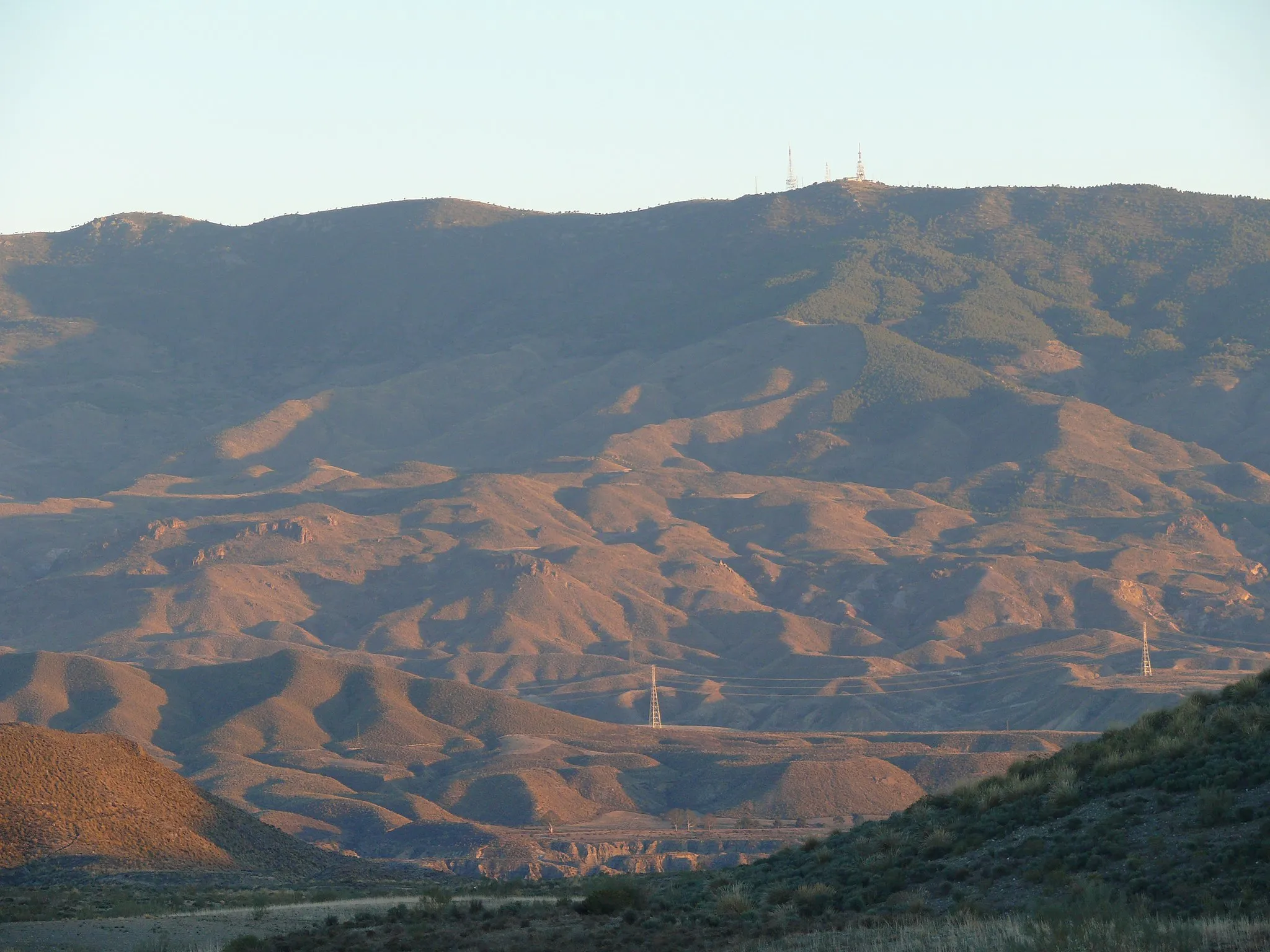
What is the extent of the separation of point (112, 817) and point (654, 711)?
3383 inches

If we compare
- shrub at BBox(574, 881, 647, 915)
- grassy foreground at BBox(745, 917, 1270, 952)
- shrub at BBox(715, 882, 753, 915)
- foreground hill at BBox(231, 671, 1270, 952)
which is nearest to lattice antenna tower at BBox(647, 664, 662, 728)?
shrub at BBox(574, 881, 647, 915)

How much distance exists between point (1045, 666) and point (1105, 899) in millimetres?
127638

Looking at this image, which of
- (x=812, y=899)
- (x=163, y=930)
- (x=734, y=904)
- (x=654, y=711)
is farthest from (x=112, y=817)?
(x=654, y=711)

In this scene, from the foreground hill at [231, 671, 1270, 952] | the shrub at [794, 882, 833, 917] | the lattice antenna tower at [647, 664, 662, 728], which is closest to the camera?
the foreground hill at [231, 671, 1270, 952]

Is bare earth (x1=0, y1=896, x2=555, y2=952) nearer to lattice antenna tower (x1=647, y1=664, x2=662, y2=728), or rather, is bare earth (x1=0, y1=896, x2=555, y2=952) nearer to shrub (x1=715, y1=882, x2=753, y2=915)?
shrub (x1=715, y1=882, x2=753, y2=915)

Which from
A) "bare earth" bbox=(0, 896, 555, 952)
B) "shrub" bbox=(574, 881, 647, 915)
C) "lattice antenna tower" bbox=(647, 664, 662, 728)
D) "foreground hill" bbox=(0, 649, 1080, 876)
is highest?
"shrub" bbox=(574, 881, 647, 915)

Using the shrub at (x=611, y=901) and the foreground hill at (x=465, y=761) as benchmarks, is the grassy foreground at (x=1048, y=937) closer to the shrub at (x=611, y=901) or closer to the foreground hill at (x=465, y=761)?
the shrub at (x=611, y=901)

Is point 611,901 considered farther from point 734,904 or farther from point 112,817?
point 112,817

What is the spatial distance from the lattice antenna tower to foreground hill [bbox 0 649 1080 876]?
633 cm

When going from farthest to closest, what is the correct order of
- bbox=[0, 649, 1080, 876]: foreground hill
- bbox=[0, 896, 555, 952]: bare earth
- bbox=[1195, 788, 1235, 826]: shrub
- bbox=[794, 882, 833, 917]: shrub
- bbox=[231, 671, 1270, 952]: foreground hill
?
1. bbox=[0, 649, 1080, 876]: foreground hill
2. bbox=[0, 896, 555, 952]: bare earth
3. bbox=[794, 882, 833, 917]: shrub
4. bbox=[1195, 788, 1235, 826]: shrub
5. bbox=[231, 671, 1270, 952]: foreground hill

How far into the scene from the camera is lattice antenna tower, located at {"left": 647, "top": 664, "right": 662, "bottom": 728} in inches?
5148

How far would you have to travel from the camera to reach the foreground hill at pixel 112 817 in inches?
1790

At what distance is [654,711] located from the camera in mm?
131625

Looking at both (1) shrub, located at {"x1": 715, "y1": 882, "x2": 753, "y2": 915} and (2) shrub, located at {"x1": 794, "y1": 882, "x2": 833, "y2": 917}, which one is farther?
(1) shrub, located at {"x1": 715, "y1": 882, "x2": 753, "y2": 915}
